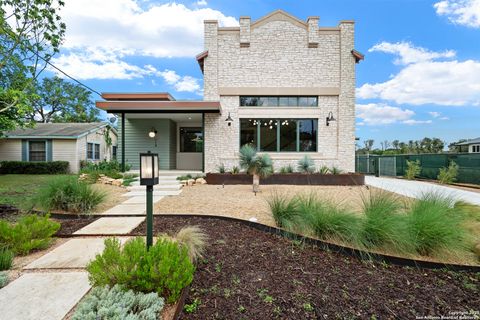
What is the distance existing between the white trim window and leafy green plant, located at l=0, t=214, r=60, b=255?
16625 mm

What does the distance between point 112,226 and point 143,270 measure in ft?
7.77

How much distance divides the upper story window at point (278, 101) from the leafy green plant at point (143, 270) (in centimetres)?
1031

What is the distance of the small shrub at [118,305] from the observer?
1487 mm

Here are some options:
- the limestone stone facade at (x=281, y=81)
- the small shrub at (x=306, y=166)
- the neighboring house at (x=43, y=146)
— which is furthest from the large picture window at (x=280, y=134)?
the neighboring house at (x=43, y=146)

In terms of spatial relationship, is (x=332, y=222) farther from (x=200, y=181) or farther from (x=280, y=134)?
(x=280, y=134)

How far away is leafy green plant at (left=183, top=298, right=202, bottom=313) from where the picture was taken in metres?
1.81

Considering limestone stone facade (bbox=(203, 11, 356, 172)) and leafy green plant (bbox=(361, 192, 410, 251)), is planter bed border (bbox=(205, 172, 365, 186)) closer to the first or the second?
limestone stone facade (bbox=(203, 11, 356, 172))

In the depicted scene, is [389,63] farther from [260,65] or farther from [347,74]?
[260,65]

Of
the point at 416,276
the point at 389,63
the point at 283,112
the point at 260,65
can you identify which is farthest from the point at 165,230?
the point at 389,63

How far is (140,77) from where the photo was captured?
16.3 meters

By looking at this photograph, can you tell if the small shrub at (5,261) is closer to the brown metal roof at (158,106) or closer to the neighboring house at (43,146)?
the brown metal roof at (158,106)

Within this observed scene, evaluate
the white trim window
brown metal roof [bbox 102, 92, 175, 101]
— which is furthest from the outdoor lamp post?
the white trim window

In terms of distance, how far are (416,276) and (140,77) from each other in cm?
1792

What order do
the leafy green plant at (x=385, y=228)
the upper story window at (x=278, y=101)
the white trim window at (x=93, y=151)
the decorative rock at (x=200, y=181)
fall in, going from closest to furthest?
the leafy green plant at (x=385, y=228) → the decorative rock at (x=200, y=181) → the upper story window at (x=278, y=101) → the white trim window at (x=93, y=151)
